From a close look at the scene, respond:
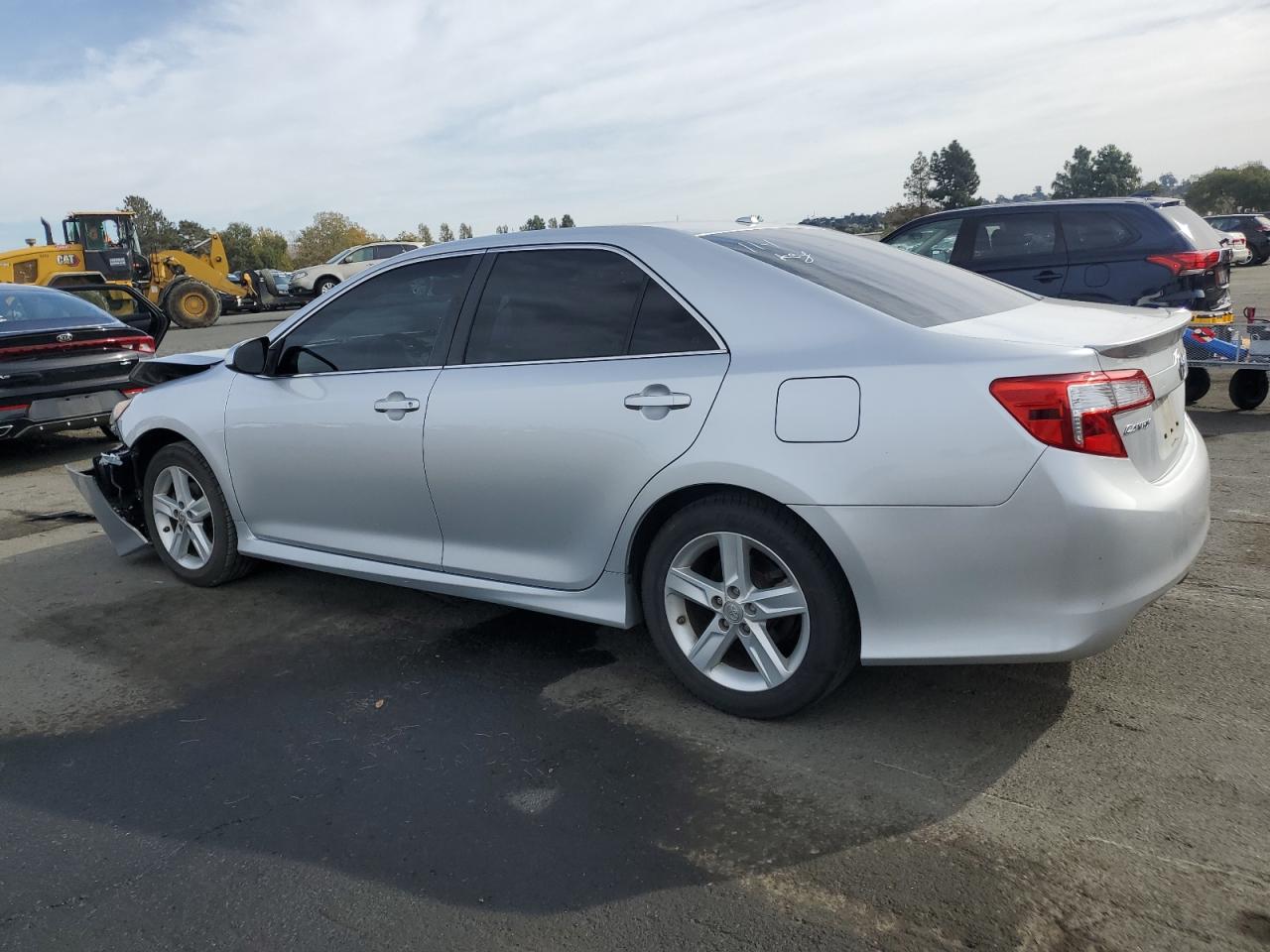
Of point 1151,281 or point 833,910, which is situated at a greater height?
point 1151,281

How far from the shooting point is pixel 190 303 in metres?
26.5

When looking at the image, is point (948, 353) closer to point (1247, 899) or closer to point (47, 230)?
point (1247, 899)

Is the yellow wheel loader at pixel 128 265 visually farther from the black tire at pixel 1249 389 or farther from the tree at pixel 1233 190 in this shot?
the tree at pixel 1233 190

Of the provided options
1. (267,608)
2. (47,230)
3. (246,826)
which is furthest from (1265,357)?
(47,230)

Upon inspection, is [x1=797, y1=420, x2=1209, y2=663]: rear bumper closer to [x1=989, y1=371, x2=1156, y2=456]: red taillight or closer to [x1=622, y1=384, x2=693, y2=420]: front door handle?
[x1=989, y1=371, x2=1156, y2=456]: red taillight

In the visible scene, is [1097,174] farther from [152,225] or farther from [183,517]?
[183,517]

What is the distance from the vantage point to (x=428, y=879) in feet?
8.73

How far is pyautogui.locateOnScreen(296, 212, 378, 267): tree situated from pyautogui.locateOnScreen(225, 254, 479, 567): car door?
82.2m

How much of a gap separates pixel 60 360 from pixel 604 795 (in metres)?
7.34

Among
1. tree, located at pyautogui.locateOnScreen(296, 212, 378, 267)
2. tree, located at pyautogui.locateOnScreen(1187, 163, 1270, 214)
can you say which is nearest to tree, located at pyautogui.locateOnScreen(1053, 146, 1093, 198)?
tree, located at pyautogui.locateOnScreen(1187, 163, 1270, 214)

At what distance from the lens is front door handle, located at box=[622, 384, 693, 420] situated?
10.9 feet

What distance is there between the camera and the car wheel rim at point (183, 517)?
511 cm

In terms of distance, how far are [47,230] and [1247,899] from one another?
29274mm

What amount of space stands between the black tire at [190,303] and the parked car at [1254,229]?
89.9 ft
